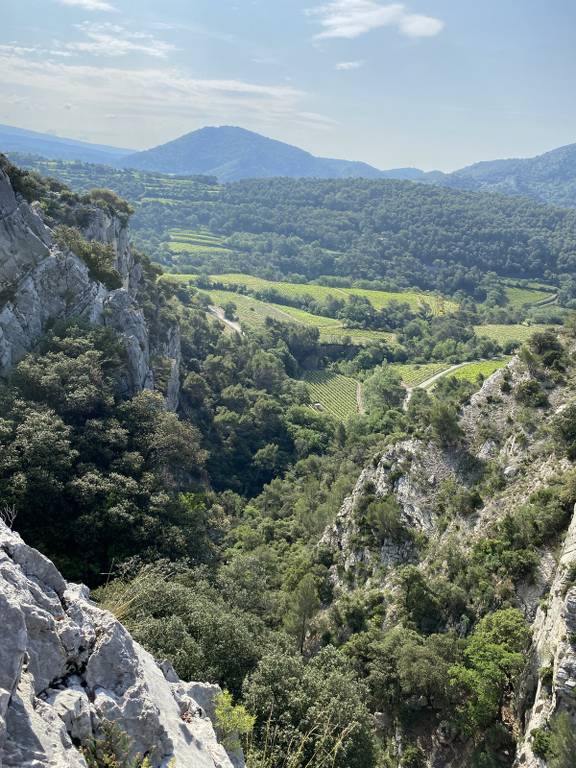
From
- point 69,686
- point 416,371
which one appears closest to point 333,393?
point 416,371

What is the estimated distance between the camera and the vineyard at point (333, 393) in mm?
100750

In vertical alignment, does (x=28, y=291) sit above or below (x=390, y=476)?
above

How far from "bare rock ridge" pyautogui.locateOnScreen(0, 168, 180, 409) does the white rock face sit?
32.9 m

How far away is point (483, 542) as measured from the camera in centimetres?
3131

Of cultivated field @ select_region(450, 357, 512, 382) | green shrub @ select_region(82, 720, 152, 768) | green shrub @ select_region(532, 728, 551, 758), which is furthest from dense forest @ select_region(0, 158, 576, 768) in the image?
cultivated field @ select_region(450, 357, 512, 382)

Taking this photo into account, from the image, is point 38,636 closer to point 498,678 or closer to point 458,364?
point 498,678

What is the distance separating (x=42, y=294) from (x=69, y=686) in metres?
41.4

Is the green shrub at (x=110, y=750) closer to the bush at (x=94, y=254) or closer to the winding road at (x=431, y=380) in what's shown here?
the bush at (x=94, y=254)

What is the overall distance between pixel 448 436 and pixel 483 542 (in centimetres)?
1297

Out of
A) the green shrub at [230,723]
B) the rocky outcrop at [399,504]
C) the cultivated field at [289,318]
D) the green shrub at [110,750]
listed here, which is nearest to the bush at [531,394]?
the rocky outcrop at [399,504]

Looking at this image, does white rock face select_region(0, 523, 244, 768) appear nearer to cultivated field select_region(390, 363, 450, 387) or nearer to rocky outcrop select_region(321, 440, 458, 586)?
rocky outcrop select_region(321, 440, 458, 586)

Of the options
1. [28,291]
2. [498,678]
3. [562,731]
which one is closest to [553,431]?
[498,678]

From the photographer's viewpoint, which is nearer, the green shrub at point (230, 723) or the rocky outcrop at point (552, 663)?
the green shrub at point (230, 723)

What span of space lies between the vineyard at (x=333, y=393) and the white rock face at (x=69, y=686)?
3231 inches
